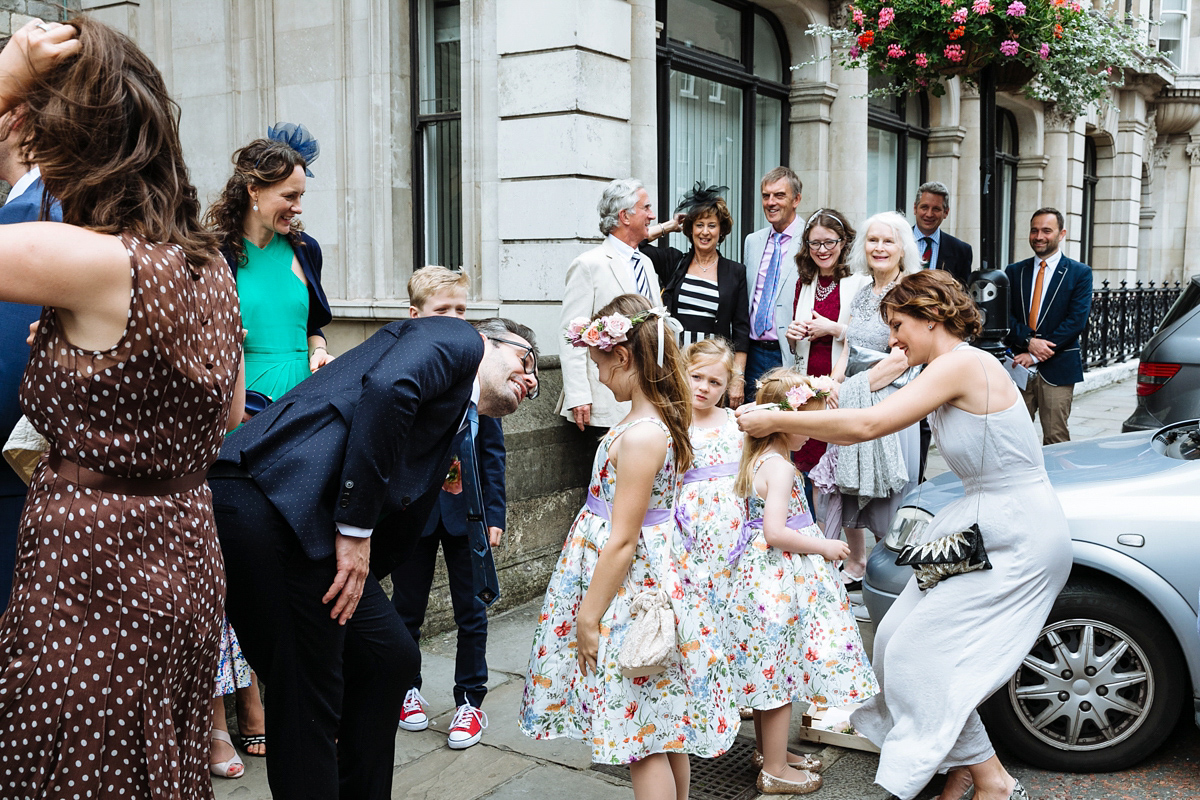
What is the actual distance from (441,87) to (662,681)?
24.3 feet

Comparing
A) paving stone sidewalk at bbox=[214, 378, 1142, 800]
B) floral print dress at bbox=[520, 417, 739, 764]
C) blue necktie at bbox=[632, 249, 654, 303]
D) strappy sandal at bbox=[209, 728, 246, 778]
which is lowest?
paving stone sidewalk at bbox=[214, 378, 1142, 800]

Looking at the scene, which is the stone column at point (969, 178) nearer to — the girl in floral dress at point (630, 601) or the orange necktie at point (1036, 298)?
the orange necktie at point (1036, 298)

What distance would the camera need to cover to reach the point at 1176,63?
84.9 feet

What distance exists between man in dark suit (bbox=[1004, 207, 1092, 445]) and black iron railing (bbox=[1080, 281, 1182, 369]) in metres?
8.16

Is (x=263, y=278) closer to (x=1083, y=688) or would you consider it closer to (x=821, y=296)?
(x=821, y=296)

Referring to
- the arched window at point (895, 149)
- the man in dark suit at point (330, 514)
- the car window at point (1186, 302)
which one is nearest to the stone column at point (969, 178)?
the arched window at point (895, 149)

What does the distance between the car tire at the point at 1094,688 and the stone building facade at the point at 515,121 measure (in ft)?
9.39

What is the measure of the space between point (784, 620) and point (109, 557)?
99.0 inches

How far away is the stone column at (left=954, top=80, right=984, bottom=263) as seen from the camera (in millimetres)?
14789

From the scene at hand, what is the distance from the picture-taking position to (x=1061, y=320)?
832 cm

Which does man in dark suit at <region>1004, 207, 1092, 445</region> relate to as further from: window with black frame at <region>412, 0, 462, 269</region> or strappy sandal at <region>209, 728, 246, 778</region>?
strappy sandal at <region>209, 728, 246, 778</region>

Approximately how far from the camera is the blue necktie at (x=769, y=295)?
6582mm

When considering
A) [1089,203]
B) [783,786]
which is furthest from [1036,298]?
[1089,203]

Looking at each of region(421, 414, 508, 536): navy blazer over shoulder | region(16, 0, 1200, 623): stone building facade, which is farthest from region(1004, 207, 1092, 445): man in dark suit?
region(421, 414, 508, 536): navy blazer over shoulder
